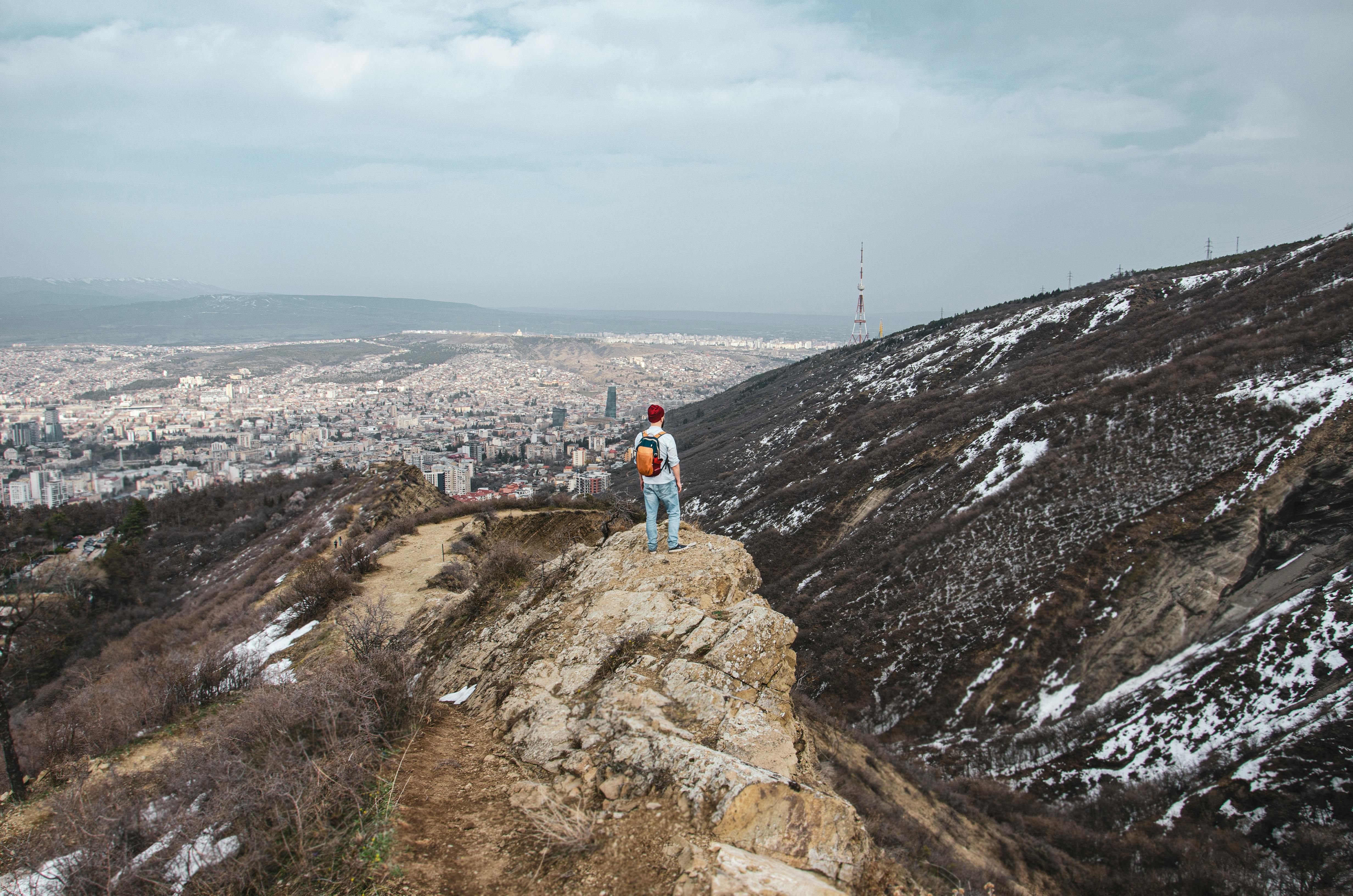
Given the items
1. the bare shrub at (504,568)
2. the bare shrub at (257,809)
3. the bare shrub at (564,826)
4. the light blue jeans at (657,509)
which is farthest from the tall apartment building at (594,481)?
the bare shrub at (564,826)

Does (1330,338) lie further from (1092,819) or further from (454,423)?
(454,423)

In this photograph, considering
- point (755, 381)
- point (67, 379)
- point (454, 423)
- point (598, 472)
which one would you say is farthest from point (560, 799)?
point (67, 379)

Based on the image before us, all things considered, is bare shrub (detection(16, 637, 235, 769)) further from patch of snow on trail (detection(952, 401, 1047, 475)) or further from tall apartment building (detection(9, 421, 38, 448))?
tall apartment building (detection(9, 421, 38, 448))

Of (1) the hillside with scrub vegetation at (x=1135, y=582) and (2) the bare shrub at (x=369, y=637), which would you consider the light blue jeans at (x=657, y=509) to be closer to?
(2) the bare shrub at (x=369, y=637)

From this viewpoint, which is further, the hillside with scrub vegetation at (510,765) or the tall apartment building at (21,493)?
the tall apartment building at (21,493)

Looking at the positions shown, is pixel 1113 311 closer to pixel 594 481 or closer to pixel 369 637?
pixel 594 481

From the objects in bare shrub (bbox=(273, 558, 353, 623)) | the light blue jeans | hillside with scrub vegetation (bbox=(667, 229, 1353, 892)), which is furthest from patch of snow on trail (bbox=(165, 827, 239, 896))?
hillside with scrub vegetation (bbox=(667, 229, 1353, 892))

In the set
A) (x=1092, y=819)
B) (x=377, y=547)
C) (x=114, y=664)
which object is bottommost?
(x=1092, y=819)
